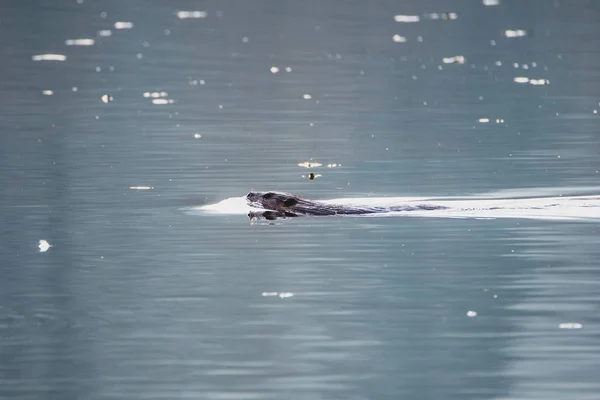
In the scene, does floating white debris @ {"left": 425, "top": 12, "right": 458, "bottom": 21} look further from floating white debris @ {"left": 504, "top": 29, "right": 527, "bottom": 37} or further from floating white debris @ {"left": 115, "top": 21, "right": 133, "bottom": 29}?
floating white debris @ {"left": 115, "top": 21, "right": 133, "bottom": 29}

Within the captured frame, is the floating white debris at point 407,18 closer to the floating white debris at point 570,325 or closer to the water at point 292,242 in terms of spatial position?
the water at point 292,242

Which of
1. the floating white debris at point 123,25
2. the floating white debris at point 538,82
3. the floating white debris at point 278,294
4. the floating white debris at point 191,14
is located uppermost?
the floating white debris at point 278,294

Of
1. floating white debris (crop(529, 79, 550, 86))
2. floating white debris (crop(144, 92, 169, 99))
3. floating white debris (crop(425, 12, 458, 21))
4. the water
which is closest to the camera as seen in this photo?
the water

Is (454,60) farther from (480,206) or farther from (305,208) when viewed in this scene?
(305,208)

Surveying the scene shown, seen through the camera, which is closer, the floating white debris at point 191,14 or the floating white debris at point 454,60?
the floating white debris at point 454,60

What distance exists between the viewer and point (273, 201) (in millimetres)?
21672

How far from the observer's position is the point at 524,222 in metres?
20.4

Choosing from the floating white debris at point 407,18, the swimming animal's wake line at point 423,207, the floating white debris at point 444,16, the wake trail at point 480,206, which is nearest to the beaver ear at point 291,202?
the swimming animal's wake line at point 423,207

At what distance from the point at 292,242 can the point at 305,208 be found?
7.44 ft

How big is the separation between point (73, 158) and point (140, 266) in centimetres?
1083

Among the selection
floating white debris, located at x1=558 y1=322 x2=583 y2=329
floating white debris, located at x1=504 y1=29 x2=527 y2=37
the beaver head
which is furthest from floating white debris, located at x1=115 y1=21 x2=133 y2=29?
floating white debris, located at x1=558 y1=322 x2=583 y2=329

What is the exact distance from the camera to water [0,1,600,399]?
1314 cm

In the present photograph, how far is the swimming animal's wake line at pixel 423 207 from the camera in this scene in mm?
21078

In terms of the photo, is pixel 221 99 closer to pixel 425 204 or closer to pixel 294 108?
pixel 294 108
